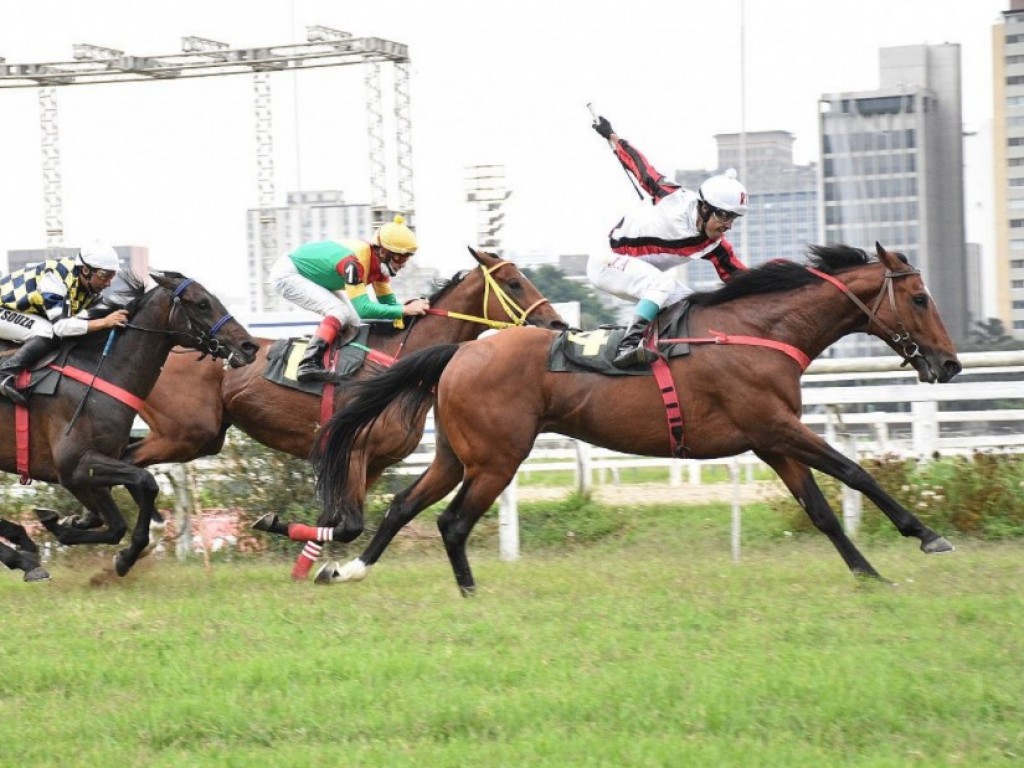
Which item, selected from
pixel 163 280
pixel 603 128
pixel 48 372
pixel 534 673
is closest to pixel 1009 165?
pixel 603 128

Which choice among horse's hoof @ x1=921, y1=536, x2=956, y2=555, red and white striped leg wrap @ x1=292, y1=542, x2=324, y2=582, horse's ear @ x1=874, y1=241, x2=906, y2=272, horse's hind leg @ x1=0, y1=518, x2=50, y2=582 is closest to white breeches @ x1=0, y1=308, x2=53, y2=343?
horse's hind leg @ x1=0, y1=518, x2=50, y2=582

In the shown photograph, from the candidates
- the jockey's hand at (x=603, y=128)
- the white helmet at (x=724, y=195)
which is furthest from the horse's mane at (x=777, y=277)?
the jockey's hand at (x=603, y=128)

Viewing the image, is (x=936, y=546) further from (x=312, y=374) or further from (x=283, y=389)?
(x=283, y=389)

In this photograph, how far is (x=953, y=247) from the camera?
57812 mm

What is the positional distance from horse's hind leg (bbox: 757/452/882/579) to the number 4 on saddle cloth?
273 centimetres

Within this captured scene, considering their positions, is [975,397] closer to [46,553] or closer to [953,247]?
[46,553]

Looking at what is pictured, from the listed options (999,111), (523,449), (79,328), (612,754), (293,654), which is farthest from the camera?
(999,111)

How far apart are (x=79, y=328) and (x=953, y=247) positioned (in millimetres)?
53434

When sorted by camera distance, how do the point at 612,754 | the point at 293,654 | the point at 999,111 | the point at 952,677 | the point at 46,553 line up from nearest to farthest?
1. the point at 612,754
2. the point at 952,677
3. the point at 293,654
4. the point at 46,553
5. the point at 999,111

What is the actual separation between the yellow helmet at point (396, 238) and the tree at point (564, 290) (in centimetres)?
3003

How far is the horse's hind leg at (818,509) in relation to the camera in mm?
7660

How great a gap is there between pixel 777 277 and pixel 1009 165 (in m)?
52.1

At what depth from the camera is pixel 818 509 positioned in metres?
7.78

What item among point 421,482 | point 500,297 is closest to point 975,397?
point 500,297
